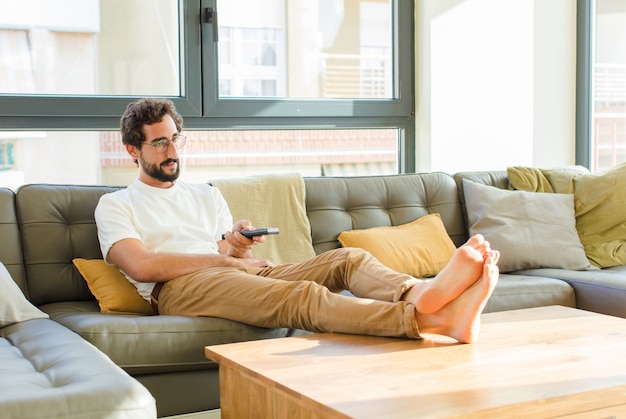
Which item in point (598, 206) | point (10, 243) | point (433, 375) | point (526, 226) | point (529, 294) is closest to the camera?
point (433, 375)

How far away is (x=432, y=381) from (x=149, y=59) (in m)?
2.46

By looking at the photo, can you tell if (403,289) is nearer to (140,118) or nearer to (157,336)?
(157,336)

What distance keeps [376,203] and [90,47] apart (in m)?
1.45

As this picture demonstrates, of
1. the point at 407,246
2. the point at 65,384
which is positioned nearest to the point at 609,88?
the point at 407,246

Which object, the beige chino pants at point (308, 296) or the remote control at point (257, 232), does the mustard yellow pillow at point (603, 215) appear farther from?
the remote control at point (257, 232)

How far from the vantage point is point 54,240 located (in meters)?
3.11

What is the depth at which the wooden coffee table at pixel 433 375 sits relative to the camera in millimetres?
1865

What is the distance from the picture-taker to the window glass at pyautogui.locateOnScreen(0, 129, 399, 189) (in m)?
3.76

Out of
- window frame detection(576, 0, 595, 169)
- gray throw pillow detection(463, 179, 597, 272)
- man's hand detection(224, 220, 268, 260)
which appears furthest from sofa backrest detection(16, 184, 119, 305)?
window frame detection(576, 0, 595, 169)

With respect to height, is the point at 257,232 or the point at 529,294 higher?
the point at 257,232

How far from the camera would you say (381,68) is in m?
4.62

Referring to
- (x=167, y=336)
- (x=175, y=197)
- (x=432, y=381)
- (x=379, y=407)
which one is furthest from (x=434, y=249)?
(x=379, y=407)

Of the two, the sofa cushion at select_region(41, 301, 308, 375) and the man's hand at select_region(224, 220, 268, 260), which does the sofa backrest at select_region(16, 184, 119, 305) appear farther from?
the man's hand at select_region(224, 220, 268, 260)

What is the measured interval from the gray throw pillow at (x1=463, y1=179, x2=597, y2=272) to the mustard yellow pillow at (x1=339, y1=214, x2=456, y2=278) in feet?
0.73
